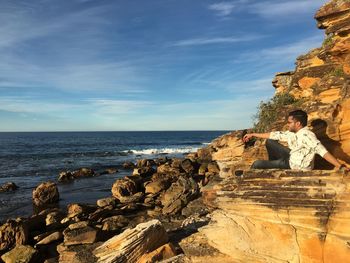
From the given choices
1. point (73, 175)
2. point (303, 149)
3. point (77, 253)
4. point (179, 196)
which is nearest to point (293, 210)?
point (303, 149)

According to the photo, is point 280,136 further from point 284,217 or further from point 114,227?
point 114,227

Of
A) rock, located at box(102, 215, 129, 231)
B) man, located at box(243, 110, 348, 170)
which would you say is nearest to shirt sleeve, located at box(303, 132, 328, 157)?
man, located at box(243, 110, 348, 170)

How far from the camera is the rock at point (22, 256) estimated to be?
1200 centimetres

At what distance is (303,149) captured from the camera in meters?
7.72

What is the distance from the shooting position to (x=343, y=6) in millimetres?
13117

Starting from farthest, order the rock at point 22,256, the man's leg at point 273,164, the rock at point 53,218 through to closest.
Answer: the rock at point 53,218 < the rock at point 22,256 < the man's leg at point 273,164

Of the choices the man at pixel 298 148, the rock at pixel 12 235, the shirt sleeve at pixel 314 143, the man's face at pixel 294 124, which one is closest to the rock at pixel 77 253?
the rock at pixel 12 235

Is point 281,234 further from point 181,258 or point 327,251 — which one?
point 181,258

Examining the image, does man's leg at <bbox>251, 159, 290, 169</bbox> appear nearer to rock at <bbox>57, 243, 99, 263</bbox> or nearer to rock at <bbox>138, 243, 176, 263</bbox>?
rock at <bbox>138, 243, 176, 263</bbox>

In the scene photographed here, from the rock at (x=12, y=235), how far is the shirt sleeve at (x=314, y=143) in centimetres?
1181

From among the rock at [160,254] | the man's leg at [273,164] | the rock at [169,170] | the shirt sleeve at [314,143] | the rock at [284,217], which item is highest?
the shirt sleeve at [314,143]

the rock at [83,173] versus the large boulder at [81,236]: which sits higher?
the large boulder at [81,236]

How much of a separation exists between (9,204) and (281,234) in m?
21.2

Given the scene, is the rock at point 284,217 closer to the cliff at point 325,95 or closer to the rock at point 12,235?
the cliff at point 325,95
